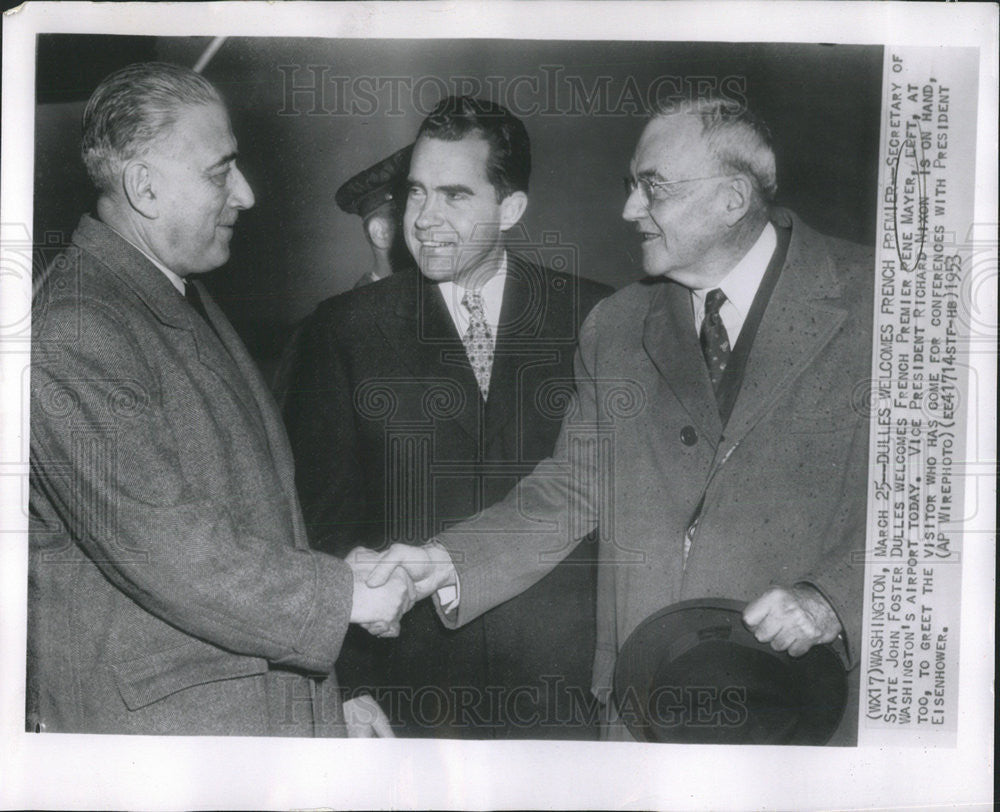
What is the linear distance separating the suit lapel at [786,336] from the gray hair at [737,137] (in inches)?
5.7

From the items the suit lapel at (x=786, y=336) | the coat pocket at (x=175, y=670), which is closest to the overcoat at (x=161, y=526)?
the coat pocket at (x=175, y=670)

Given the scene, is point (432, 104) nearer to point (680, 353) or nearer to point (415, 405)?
point (415, 405)

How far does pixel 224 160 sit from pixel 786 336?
1253 mm

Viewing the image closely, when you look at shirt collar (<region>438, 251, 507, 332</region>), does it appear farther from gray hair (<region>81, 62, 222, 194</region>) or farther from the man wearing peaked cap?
gray hair (<region>81, 62, 222, 194</region>)

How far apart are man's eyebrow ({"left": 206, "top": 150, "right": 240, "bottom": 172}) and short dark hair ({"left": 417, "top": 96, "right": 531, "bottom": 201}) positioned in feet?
1.30

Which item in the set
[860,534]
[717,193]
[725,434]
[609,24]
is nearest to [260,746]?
[725,434]

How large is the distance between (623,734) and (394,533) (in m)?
0.67

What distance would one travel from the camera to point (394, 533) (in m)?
2.11

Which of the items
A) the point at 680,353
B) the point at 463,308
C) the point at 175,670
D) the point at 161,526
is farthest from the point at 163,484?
the point at 680,353

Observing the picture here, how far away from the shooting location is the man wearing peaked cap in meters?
2.11

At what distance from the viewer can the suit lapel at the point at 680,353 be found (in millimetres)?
2068

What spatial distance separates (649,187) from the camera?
208 centimetres

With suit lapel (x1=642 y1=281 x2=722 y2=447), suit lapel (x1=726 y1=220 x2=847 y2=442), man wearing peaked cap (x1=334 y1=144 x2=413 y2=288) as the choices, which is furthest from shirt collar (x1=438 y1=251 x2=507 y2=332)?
suit lapel (x1=726 y1=220 x2=847 y2=442)

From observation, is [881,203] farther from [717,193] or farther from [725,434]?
[725,434]
